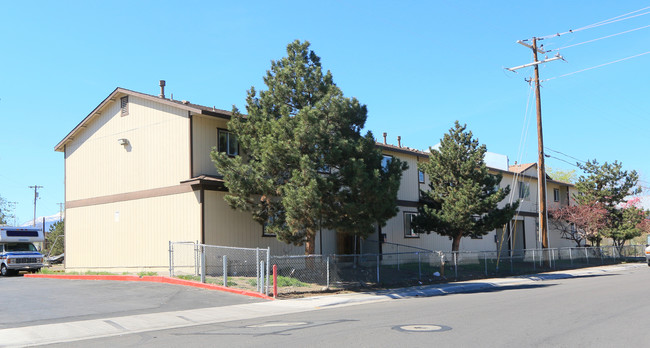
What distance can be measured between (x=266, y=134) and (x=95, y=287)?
7964 millimetres

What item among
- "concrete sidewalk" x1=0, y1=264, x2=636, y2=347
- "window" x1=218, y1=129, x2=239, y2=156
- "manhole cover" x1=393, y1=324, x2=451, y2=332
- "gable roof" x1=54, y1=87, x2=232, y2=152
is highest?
"gable roof" x1=54, y1=87, x2=232, y2=152

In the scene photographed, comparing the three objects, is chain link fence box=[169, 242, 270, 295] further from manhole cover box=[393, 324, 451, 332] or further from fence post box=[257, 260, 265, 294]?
manhole cover box=[393, 324, 451, 332]

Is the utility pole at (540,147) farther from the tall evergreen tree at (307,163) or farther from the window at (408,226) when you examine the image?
the tall evergreen tree at (307,163)

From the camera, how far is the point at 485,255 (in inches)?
1044

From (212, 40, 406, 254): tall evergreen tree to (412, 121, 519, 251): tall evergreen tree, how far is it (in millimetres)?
7051

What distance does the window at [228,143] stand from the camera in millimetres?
22891

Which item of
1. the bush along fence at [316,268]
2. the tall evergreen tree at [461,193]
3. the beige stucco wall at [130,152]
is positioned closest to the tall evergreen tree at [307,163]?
the bush along fence at [316,268]

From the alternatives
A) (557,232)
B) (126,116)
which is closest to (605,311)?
(126,116)

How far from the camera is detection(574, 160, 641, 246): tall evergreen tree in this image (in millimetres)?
39312

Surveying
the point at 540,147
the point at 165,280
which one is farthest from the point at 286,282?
the point at 540,147

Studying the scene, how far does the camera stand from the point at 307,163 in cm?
1781

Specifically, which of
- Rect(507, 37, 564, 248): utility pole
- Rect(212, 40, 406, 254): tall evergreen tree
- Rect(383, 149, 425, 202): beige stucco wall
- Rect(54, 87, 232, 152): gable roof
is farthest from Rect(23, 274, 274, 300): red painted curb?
Rect(507, 37, 564, 248): utility pole

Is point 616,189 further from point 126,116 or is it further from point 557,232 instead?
point 126,116

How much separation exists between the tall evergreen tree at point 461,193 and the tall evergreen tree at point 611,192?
15551 mm
